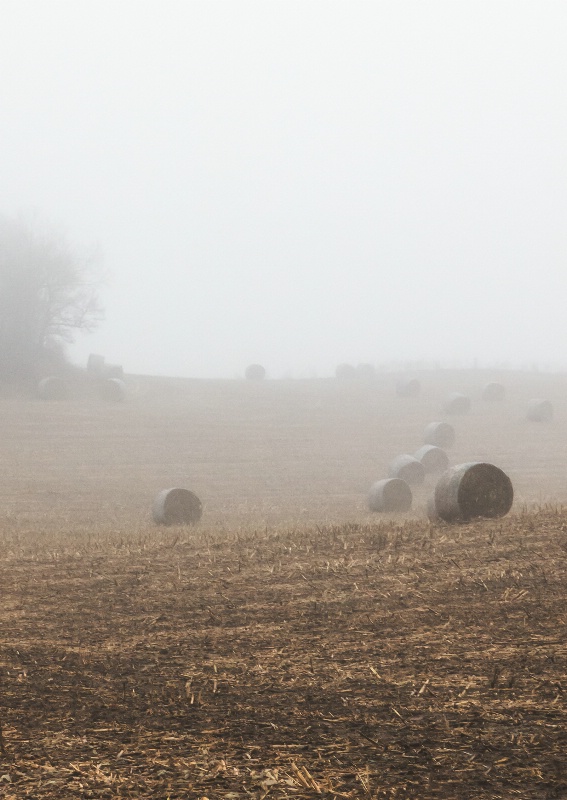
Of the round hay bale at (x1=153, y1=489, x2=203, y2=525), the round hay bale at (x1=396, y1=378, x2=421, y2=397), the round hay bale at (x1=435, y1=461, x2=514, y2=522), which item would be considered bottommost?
the round hay bale at (x1=153, y1=489, x2=203, y2=525)

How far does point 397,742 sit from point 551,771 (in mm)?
939

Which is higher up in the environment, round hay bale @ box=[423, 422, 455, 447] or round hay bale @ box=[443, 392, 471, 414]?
round hay bale @ box=[443, 392, 471, 414]

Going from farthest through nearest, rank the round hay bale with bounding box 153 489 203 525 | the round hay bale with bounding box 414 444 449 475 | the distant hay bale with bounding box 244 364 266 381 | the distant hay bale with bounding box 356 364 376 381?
1. the distant hay bale with bounding box 244 364 266 381
2. the distant hay bale with bounding box 356 364 376 381
3. the round hay bale with bounding box 414 444 449 475
4. the round hay bale with bounding box 153 489 203 525

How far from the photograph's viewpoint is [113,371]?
4759cm

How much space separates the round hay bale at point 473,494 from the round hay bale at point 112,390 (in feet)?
99.4

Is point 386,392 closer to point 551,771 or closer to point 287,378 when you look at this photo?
point 287,378

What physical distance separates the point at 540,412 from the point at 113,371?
22.6 m

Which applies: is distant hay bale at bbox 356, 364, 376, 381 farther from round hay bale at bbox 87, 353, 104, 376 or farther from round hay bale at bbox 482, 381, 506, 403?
round hay bale at bbox 87, 353, 104, 376

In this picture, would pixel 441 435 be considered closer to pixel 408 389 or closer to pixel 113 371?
pixel 408 389

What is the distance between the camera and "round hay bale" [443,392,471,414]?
38.8 metres

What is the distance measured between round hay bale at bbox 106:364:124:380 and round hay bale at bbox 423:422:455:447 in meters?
20.8

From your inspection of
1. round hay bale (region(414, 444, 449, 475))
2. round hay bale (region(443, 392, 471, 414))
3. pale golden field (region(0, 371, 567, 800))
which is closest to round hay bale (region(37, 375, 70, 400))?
round hay bale (region(443, 392, 471, 414))

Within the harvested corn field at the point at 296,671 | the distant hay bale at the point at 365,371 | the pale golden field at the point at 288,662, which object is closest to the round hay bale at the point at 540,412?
the distant hay bale at the point at 365,371

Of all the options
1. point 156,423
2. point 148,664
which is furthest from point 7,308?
point 148,664
